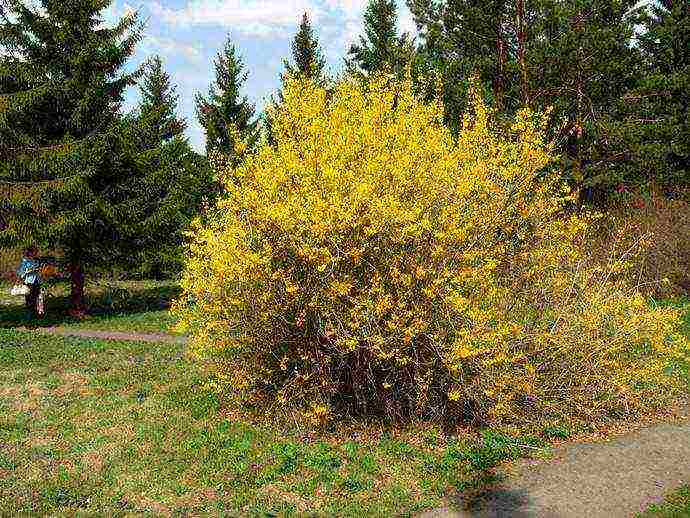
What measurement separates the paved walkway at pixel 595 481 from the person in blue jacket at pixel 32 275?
40.3 ft

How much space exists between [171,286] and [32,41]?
10.3m

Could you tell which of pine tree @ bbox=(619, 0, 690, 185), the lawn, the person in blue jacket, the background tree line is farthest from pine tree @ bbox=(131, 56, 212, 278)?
pine tree @ bbox=(619, 0, 690, 185)

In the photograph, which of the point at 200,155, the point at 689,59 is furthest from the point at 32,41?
the point at 689,59

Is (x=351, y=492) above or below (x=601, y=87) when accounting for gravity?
below

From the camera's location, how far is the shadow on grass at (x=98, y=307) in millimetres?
15428

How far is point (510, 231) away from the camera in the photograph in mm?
7336

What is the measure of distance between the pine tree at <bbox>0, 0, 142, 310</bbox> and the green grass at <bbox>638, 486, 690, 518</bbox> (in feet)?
38.9

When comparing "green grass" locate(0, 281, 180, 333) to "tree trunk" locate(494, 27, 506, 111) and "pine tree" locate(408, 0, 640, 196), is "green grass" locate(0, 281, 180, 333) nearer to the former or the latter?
"pine tree" locate(408, 0, 640, 196)

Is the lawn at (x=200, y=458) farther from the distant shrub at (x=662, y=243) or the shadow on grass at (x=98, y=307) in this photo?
the distant shrub at (x=662, y=243)

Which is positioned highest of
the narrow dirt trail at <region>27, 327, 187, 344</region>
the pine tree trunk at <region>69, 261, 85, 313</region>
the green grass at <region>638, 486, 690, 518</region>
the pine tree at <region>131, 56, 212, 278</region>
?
the pine tree at <region>131, 56, 212, 278</region>

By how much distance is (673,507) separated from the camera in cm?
543

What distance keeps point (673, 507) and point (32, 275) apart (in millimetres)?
13888

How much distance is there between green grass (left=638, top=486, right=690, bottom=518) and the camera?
17.4 feet

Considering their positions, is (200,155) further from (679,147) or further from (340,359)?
(340,359)
